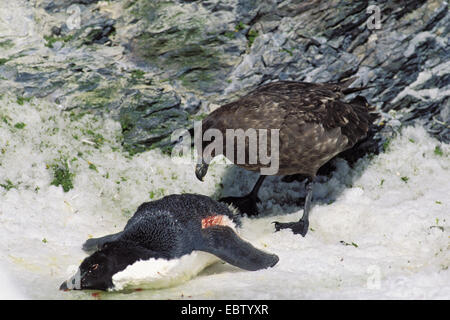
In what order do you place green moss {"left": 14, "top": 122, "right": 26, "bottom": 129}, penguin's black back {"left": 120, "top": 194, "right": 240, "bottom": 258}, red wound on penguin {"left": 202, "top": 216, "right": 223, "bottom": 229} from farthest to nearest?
1. green moss {"left": 14, "top": 122, "right": 26, "bottom": 129}
2. red wound on penguin {"left": 202, "top": 216, "right": 223, "bottom": 229}
3. penguin's black back {"left": 120, "top": 194, "right": 240, "bottom": 258}

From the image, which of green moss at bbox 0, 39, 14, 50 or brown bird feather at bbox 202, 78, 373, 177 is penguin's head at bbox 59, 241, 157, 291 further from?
green moss at bbox 0, 39, 14, 50

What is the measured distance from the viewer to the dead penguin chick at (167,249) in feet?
16.1

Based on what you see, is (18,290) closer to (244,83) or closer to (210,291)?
(210,291)

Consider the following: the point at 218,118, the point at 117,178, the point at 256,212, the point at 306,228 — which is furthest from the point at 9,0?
the point at 306,228

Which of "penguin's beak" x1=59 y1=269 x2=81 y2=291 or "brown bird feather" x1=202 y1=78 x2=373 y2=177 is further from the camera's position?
"brown bird feather" x1=202 y1=78 x2=373 y2=177

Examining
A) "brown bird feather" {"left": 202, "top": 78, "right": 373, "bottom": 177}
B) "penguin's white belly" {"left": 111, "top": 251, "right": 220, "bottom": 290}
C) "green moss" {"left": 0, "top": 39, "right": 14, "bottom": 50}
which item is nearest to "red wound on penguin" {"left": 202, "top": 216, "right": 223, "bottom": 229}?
"penguin's white belly" {"left": 111, "top": 251, "right": 220, "bottom": 290}

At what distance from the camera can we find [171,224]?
5.53m

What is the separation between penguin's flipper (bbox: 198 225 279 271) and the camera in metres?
5.45

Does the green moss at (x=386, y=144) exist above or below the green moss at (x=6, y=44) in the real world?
below

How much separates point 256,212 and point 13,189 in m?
2.87

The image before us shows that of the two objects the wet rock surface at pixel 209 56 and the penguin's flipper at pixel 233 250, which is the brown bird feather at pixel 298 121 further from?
the penguin's flipper at pixel 233 250

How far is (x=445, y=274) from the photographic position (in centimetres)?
526

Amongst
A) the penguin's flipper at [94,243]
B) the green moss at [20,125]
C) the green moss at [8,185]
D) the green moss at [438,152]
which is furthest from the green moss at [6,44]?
the green moss at [438,152]

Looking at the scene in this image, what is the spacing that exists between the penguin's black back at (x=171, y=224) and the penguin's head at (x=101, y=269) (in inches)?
13.6
